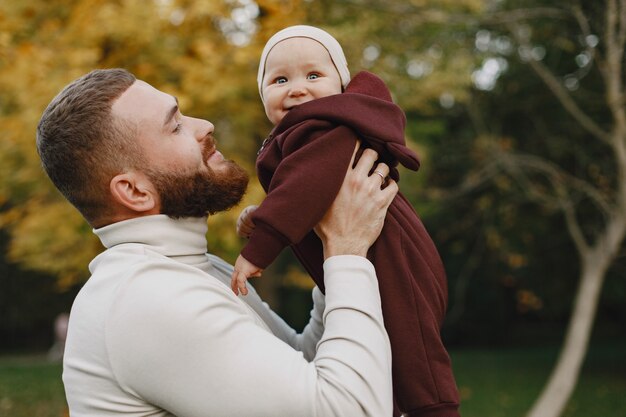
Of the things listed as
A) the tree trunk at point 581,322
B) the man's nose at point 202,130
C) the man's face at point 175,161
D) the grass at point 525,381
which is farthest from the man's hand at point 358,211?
the grass at point 525,381

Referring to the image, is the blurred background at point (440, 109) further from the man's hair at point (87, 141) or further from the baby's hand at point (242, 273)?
the baby's hand at point (242, 273)

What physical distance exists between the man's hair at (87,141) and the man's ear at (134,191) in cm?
2

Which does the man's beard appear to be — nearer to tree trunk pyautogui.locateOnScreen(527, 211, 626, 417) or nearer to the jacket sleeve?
the jacket sleeve

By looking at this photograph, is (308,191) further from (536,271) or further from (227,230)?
(536,271)

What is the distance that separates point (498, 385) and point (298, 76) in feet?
41.1

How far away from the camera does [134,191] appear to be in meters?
1.83

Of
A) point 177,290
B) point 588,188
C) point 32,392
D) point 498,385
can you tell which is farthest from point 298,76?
point 498,385

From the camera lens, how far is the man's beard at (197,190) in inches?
72.6

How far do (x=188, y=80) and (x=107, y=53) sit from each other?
1.11m

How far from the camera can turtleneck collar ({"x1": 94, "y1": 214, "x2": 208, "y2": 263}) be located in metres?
1.82

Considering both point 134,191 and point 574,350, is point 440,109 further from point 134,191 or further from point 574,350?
point 134,191

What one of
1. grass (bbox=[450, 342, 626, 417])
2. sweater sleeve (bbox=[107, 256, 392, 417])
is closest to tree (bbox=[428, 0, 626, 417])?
grass (bbox=[450, 342, 626, 417])

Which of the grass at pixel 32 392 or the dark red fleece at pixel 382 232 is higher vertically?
the dark red fleece at pixel 382 232

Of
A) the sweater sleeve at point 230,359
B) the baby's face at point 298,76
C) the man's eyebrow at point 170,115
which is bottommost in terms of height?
the sweater sleeve at point 230,359
